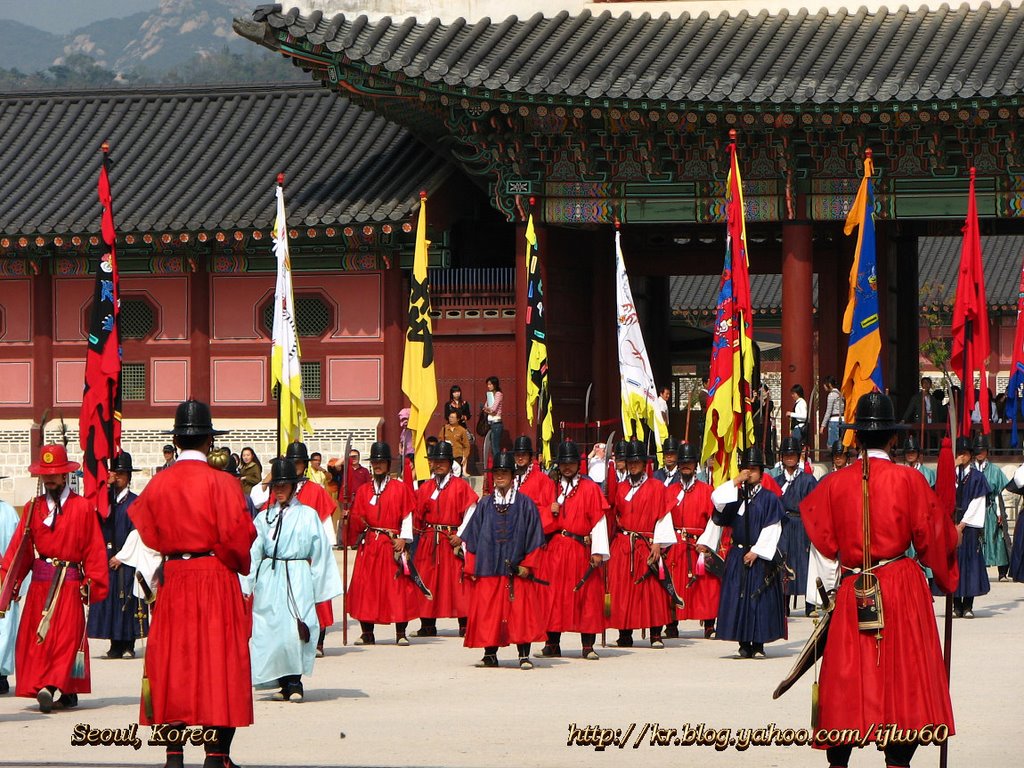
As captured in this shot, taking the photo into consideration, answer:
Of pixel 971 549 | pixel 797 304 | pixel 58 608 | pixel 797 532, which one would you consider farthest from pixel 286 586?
pixel 797 304

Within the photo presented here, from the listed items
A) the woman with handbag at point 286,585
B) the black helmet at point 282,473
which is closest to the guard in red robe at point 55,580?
the woman with handbag at point 286,585

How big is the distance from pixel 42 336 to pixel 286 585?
1575cm

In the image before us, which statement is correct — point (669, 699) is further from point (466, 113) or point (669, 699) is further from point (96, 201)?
point (96, 201)

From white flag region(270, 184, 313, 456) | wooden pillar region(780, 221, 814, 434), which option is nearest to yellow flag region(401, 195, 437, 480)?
white flag region(270, 184, 313, 456)

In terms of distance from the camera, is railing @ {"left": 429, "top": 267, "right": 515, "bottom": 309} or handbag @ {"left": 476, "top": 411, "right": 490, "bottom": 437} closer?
handbag @ {"left": 476, "top": 411, "right": 490, "bottom": 437}

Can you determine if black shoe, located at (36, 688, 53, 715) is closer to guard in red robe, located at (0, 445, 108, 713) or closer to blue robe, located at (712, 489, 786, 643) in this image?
guard in red robe, located at (0, 445, 108, 713)

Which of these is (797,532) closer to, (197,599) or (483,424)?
(483,424)

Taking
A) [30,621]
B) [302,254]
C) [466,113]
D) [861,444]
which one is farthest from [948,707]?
[302,254]

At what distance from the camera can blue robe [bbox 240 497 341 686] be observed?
11609 mm

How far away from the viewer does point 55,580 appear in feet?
37.0

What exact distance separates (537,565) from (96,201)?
13.6 meters

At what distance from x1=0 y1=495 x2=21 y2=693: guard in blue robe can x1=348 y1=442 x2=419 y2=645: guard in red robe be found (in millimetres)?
3964

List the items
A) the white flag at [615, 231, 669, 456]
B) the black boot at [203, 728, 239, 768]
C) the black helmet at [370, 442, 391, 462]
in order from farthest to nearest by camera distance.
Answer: the white flag at [615, 231, 669, 456] < the black helmet at [370, 442, 391, 462] < the black boot at [203, 728, 239, 768]

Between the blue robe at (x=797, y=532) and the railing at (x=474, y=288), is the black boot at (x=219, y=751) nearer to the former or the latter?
the blue robe at (x=797, y=532)
